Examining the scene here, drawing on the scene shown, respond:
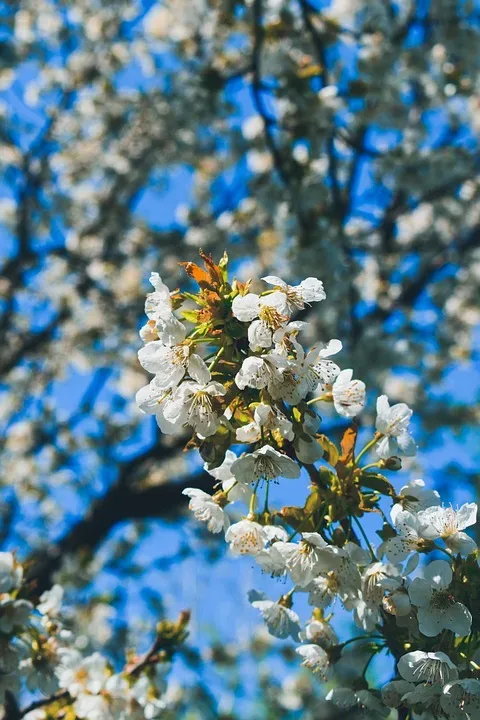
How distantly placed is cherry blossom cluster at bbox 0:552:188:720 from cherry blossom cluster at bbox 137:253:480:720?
0.68 meters

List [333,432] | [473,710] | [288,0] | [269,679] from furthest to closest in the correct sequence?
[269,679] < [333,432] < [288,0] < [473,710]

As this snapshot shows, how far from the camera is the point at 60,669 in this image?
2.07m

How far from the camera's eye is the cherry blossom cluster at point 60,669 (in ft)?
6.26

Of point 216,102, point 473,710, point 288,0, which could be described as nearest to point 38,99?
point 216,102

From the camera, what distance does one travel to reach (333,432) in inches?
223

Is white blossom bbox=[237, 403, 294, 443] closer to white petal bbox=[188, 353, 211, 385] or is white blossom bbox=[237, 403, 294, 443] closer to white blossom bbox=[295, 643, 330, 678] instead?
white petal bbox=[188, 353, 211, 385]

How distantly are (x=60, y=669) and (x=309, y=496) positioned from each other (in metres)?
1.03

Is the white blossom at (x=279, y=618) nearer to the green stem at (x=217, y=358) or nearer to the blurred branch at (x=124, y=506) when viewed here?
the green stem at (x=217, y=358)

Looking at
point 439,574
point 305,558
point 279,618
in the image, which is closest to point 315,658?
point 279,618

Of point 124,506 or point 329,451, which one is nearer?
point 329,451

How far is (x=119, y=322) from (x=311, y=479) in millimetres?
5481

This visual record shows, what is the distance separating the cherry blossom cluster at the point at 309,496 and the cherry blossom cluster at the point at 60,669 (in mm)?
680

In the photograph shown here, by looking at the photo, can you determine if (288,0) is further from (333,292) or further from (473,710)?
(473,710)

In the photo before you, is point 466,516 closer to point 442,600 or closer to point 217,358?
point 442,600
